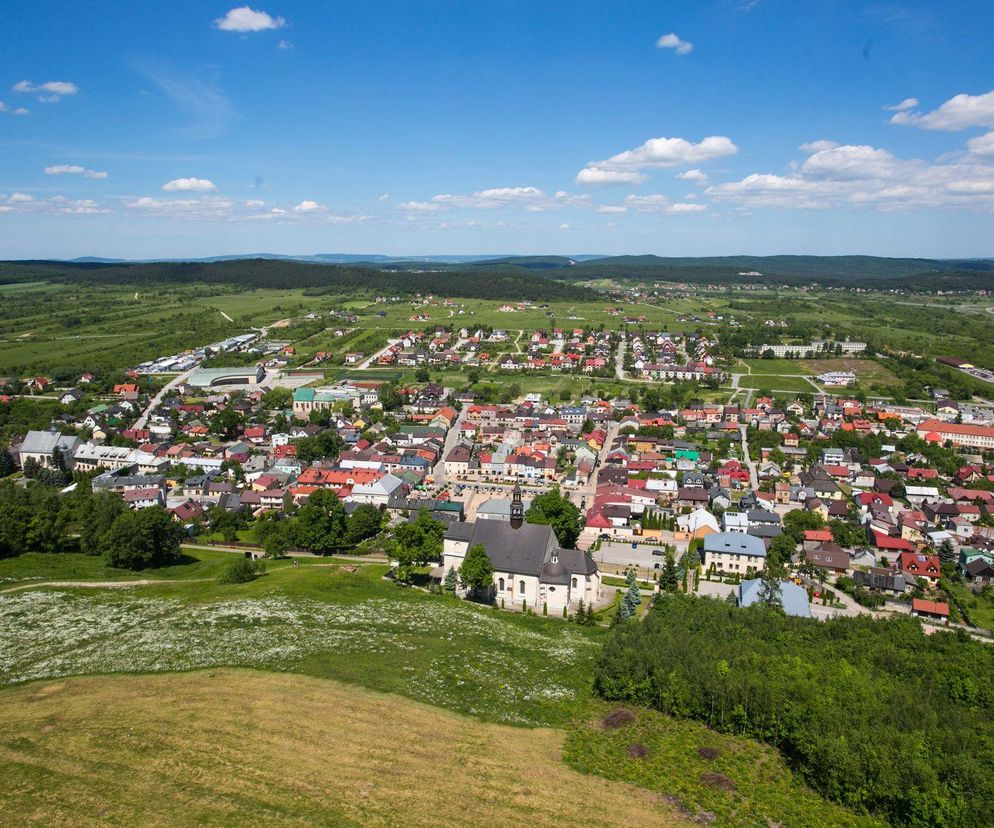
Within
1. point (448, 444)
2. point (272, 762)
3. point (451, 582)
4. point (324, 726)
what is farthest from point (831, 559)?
point (448, 444)

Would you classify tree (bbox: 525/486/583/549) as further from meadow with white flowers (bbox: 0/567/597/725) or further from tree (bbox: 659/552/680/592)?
meadow with white flowers (bbox: 0/567/597/725)

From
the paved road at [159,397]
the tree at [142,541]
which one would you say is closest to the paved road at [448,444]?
the tree at [142,541]

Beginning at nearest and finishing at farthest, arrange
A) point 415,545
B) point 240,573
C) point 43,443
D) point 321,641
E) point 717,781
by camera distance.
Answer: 1. point 717,781
2. point 321,641
3. point 240,573
4. point 415,545
5. point 43,443

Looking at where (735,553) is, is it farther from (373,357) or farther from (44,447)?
(373,357)

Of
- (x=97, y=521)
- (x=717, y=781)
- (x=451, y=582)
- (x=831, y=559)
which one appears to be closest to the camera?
(x=717, y=781)

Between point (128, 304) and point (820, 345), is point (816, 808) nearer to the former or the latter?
point (820, 345)
